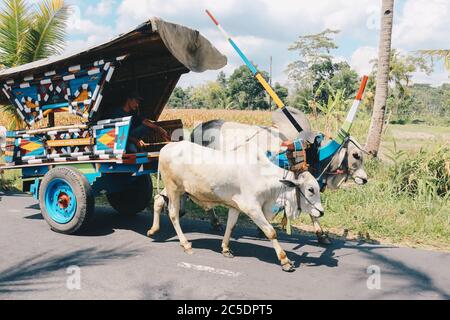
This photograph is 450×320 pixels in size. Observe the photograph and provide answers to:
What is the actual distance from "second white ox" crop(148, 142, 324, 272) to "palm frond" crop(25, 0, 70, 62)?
21.7ft

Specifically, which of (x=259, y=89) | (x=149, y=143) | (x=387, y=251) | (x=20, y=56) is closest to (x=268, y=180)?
(x=387, y=251)

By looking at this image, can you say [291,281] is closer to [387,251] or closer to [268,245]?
[268,245]

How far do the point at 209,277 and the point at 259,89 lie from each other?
3398 cm

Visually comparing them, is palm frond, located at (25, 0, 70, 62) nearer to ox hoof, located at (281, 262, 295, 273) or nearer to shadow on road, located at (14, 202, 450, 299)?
shadow on road, located at (14, 202, 450, 299)

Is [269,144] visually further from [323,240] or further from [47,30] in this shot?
[47,30]

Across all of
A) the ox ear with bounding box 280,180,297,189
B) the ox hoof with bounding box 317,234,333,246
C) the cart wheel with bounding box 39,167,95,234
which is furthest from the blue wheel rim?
the ox hoof with bounding box 317,234,333,246

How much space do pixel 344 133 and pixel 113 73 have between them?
10.3 ft

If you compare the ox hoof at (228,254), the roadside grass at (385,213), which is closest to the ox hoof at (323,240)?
the roadside grass at (385,213)

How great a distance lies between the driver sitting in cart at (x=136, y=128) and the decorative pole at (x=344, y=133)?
2.34m

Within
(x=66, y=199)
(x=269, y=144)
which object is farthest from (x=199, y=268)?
(x=66, y=199)

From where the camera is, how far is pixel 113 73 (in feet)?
19.0

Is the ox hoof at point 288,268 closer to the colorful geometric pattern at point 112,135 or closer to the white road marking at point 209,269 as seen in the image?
the white road marking at point 209,269

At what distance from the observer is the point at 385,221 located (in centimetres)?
649

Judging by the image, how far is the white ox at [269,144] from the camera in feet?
18.6
